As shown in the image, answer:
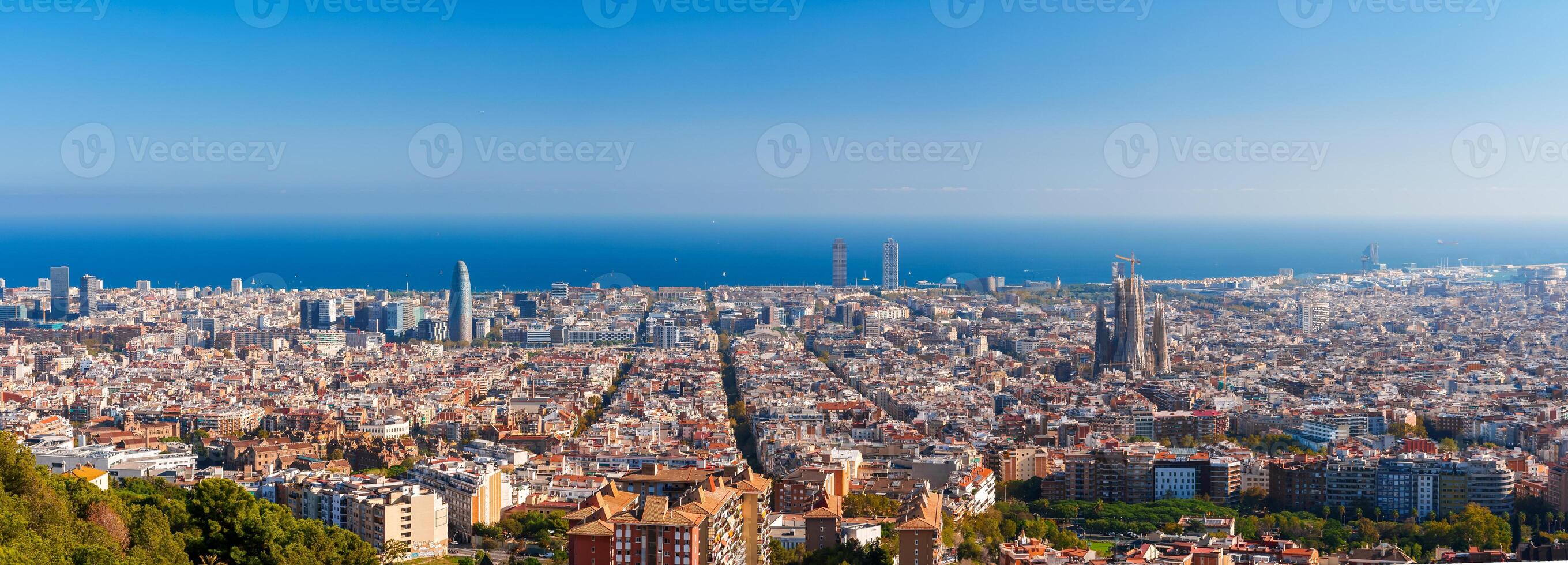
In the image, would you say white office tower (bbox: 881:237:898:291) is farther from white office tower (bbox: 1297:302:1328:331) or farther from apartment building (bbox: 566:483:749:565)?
apartment building (bbox: 566:483:749:565)

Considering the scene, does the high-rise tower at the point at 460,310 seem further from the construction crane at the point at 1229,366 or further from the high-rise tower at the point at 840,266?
the construction crane at the point at 1229,366

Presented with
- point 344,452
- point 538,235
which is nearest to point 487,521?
point 344,452

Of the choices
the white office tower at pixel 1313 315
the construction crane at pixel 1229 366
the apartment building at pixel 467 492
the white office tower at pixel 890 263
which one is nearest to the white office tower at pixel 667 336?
the construction crane at pixel 1229 366

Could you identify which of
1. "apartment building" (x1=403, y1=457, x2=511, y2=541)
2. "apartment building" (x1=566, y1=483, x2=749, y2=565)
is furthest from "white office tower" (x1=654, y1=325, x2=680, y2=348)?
"apartment building" (x1=566, y1=483, x2=749, y2=565)

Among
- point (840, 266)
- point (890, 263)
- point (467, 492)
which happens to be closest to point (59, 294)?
point (840, 266)

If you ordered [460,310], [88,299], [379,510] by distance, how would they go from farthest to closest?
1. [88,299]
2. [460,310]
3. [379,510]

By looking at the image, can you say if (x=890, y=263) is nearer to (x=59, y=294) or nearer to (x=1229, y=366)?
(x=1229, y=366)
